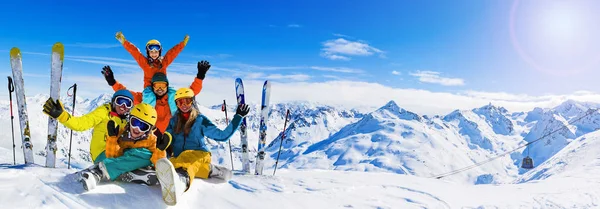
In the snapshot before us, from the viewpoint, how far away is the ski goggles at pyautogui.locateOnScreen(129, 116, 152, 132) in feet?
17.4

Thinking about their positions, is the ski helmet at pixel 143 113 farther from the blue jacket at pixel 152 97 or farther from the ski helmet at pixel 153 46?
the ski helmet at pixel 153 46

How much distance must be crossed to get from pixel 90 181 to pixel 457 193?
301 inches

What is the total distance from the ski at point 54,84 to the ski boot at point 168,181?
10.6 feet

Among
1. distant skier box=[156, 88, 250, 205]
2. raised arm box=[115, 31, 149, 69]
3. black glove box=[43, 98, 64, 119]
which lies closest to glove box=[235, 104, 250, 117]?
distant skier box=[156, 88, 250, 205]

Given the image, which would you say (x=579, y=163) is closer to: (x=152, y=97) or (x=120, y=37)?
(x=152, y=97)

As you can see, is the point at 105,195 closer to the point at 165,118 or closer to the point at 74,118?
the point at 74,118

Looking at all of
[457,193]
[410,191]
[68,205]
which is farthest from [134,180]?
[457,193]

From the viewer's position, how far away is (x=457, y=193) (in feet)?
30.1

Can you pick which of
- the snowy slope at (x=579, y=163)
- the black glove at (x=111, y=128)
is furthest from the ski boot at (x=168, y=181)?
the snowy slope at (x=579, y=163)

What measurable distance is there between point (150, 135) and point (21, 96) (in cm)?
330

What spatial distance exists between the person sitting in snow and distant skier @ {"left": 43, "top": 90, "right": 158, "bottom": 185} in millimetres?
146

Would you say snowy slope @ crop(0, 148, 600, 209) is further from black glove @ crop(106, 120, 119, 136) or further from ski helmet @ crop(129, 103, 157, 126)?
ski helmet @ crop(129, 103, 157, 126)

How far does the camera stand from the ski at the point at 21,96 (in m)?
6.90

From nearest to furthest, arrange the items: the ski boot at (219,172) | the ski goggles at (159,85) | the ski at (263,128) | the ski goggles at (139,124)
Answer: the ski goggles at (139,124) < the ski boot at (219,172) < the ski goggles at (159,85) < the ski at (263,128)
